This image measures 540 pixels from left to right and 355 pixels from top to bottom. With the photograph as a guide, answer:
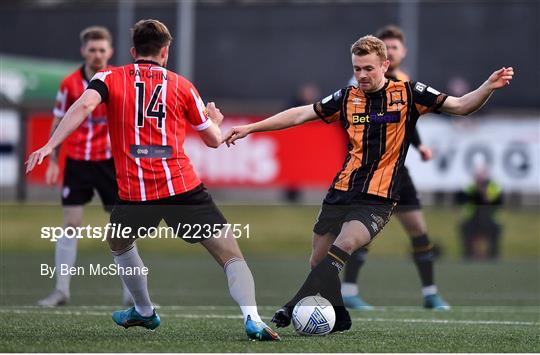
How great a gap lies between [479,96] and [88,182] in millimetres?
4056

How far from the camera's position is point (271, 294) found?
12297 mm

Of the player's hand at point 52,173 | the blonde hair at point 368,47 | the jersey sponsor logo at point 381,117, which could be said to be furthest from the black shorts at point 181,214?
the player's hand at point 52,173

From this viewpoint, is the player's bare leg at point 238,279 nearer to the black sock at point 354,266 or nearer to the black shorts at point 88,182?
the black shorts at point 88,182

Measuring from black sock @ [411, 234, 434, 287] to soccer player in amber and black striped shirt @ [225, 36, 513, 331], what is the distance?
277 centimetres

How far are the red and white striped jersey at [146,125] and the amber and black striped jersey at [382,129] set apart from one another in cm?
121

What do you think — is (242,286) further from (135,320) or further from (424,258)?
(424,258)

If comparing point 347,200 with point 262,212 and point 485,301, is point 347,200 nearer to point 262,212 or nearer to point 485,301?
point 485,301

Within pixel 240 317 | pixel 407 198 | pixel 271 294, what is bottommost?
pixel 271 294

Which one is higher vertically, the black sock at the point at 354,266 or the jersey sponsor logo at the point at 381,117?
the jersey sponsor logo at the point at 381,117

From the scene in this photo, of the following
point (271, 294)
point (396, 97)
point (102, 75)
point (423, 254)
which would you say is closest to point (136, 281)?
point (102, 75)

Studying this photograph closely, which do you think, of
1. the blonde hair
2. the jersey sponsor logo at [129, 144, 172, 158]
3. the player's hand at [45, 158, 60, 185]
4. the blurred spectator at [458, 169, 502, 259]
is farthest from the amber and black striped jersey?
the blurred spectator at [458, 169, 502, 259]

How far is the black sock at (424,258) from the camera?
11039mm

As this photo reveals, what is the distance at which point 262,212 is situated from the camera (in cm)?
2053

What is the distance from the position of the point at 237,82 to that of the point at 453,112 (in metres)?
24.5
